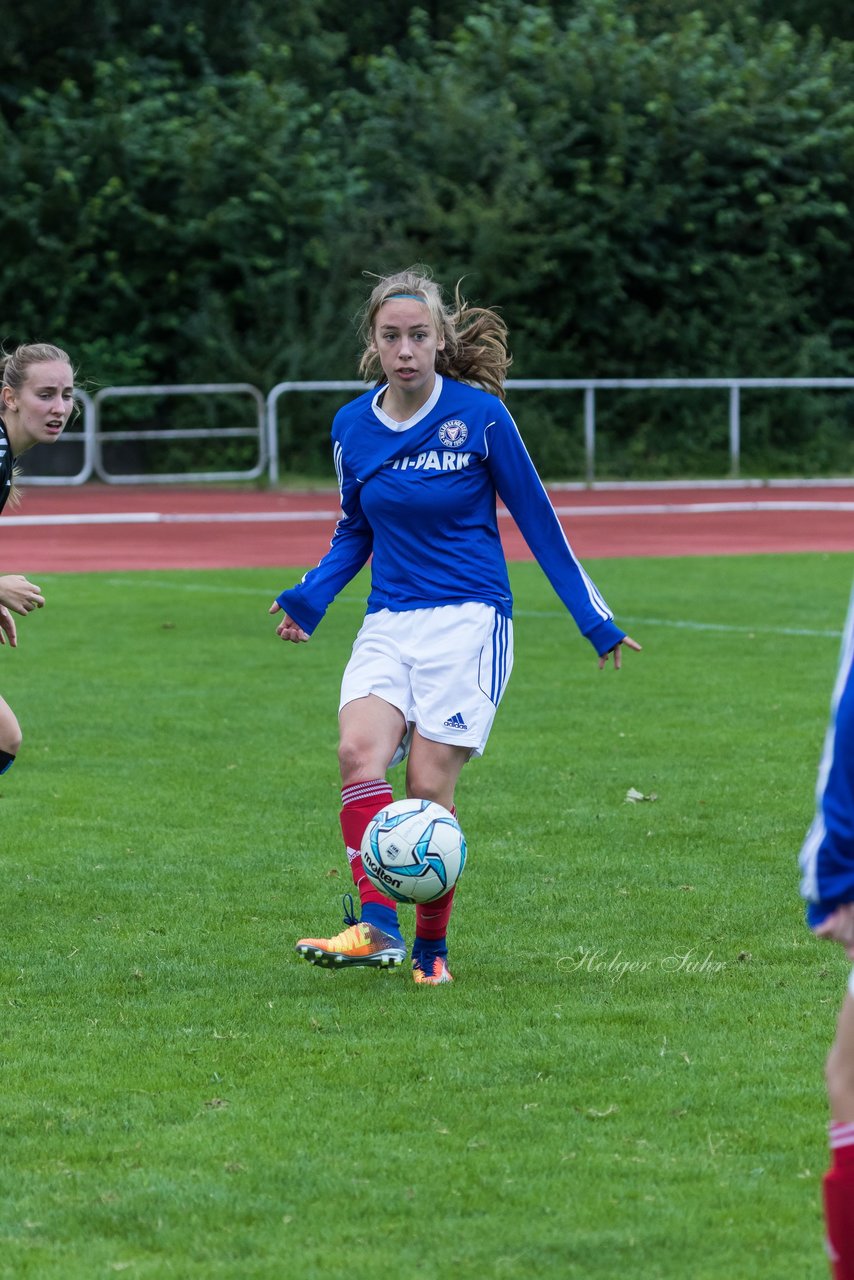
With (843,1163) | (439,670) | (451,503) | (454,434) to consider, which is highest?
(454,434)

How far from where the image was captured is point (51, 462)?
27.7 metres

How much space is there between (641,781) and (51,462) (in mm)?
20285

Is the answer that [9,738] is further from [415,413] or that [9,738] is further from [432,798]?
[415,413]

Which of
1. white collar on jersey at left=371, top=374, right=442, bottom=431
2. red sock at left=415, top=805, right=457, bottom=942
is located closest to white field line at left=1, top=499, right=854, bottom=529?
white collar on jersey at left=371, top=374, right=442, bottom=431

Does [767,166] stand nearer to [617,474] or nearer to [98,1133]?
[617,474]

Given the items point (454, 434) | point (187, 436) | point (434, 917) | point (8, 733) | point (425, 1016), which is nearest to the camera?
point (425, 1016)

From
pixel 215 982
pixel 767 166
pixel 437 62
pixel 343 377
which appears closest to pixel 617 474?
pixel 343 377

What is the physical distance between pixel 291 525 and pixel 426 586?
696 inches

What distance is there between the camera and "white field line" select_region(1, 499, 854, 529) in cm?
2355

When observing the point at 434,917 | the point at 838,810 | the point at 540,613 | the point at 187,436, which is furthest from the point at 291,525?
the point at 838,810

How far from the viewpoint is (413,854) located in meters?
5.37

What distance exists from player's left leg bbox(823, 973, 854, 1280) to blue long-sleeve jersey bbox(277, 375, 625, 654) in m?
2.81

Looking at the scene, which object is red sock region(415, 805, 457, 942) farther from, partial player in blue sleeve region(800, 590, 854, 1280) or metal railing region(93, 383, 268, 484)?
metal railing region(93, 383, 268, 484)

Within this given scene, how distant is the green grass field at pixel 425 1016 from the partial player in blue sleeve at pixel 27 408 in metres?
1.11
